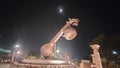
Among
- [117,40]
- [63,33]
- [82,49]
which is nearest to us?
[63,33]

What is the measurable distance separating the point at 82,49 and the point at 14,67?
2281cm

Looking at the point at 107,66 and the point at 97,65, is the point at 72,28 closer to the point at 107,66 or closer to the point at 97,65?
the point at 97,65

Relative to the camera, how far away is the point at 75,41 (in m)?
32.4

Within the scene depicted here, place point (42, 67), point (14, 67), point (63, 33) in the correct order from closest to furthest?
point (42, 67) < point (14, 67) < point (63, 33)

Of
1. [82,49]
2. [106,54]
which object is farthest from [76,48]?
[106,54]

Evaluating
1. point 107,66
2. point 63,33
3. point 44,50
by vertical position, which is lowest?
point 107,66

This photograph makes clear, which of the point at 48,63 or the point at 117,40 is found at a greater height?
the point at 117,40

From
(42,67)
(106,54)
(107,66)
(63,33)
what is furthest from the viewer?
(106,54)

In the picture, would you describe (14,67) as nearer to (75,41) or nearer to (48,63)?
(48,63)

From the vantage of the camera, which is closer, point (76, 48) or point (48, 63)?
point (48, 63)

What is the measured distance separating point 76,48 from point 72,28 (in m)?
22.4

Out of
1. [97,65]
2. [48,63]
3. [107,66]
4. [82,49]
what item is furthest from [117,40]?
[48,63]

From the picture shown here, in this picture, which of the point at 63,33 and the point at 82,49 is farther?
the point at 82,49

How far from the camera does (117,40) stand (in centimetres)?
2556
